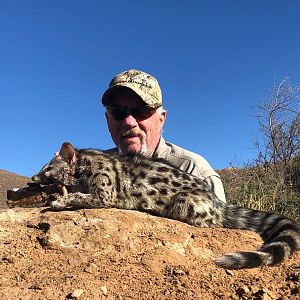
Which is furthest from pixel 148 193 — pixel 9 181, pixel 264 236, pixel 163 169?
pixel 9 181

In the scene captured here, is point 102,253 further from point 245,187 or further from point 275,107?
point 275,107

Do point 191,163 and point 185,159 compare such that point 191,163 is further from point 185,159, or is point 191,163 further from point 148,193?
point 148,193

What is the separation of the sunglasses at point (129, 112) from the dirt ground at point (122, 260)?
8.66 feet

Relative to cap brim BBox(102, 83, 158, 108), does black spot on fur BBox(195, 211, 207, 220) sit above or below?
below

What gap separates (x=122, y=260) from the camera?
4.47 meters

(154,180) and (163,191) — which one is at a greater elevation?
(154,180)

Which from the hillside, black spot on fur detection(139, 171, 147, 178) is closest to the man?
black spot on fur detection(139, 171, 147, 178)

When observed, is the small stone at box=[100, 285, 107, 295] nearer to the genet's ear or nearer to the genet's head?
the genet's ear

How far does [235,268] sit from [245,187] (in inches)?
345

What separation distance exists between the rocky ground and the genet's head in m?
2.64

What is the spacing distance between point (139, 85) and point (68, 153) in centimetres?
165

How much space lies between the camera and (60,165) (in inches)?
262

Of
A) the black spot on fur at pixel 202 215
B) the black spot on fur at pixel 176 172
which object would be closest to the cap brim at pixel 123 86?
the black spot on fur at pixel 176 172

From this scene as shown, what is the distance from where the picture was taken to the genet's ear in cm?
658
